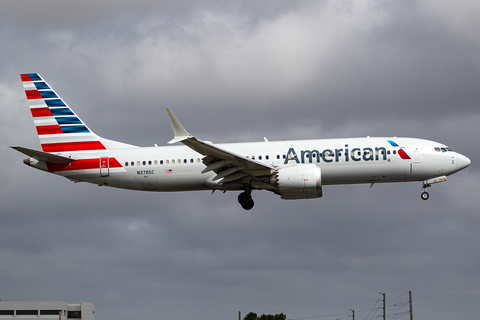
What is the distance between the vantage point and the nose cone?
42.3 m

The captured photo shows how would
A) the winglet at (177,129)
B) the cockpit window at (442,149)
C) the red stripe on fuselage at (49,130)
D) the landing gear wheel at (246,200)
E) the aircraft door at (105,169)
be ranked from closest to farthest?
the winglet at (177,129)
the cockpit window at (442,149)
the landing gear wheel at (246,200)
the aircraft door at (105,169)
the red stripe on fuselage at (49,130)

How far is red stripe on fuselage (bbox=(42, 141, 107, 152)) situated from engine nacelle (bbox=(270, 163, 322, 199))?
14.1m

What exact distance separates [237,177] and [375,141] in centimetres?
990

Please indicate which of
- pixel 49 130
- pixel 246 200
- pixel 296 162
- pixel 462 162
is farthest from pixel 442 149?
pixel 49 130

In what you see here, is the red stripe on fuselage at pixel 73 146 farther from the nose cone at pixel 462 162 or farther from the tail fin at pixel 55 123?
the nose cone at pixel 462 162

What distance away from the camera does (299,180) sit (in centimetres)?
3981

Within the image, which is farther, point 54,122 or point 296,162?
point 54,122

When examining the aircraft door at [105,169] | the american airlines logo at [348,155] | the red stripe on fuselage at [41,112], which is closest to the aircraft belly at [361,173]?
the american airlines logo at [348,155]

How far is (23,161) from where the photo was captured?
148 feet

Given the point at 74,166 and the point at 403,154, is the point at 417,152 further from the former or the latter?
the point at 74,166

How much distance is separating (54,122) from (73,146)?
11.0 ft

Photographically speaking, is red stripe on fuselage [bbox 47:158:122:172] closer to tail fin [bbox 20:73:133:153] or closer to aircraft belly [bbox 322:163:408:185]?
tail fin [bbox 20:73:133:153]

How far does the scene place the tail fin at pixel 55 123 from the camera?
4656 centimetres

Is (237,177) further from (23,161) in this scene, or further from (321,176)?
(23,161)
